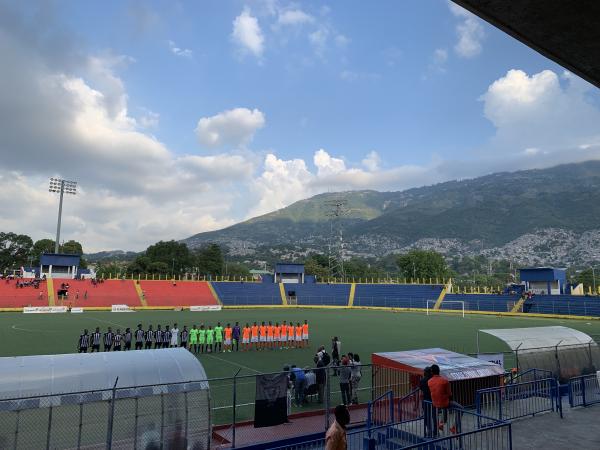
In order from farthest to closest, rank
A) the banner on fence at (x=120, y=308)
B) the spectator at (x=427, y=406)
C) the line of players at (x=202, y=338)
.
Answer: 1. the banner on fence at (x=120, y=308)
2. the line of players at (x=202, y=338)
3. the spectator at (x=427, y=406)

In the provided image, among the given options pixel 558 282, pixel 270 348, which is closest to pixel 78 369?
pixel 270 348

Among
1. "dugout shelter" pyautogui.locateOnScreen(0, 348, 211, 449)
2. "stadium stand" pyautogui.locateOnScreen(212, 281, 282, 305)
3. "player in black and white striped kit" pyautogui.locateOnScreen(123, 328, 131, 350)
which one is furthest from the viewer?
"stadium stand" pyautogui.locateOnScreen(212, 281, 282, 305)

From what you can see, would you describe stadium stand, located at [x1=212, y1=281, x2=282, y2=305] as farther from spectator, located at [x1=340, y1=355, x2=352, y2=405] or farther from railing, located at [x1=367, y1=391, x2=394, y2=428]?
railing, located at [x1=367, y1=391, x2=394, y2=428]

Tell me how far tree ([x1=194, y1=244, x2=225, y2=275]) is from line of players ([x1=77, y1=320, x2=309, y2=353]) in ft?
354

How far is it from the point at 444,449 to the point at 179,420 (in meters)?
5.17

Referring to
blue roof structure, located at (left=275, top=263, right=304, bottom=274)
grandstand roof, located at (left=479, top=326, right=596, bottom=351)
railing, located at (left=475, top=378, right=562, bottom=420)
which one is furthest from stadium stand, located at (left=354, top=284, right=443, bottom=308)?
railing, located at (left=475, top=378, right=562, bottom=420)

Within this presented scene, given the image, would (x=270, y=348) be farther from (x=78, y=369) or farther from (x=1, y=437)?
(x=1, y=437)

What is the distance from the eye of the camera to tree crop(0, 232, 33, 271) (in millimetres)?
105562

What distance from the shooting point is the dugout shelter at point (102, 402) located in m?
7.90

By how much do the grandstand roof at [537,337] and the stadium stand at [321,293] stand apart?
50.0 m

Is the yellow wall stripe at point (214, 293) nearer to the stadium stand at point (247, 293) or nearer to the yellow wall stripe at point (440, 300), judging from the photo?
the stadium stand at point (247, 293)

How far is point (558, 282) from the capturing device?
57.5 m

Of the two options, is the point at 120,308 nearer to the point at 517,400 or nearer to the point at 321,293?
the point at 321,293

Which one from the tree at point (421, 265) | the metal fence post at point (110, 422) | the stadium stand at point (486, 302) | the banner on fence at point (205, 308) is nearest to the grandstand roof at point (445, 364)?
the metal fence post at point (110, 422)
